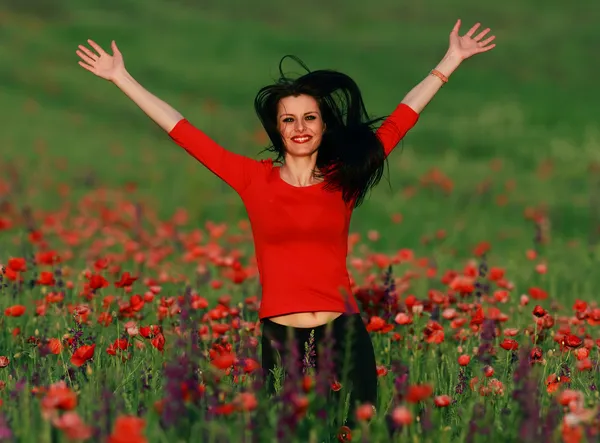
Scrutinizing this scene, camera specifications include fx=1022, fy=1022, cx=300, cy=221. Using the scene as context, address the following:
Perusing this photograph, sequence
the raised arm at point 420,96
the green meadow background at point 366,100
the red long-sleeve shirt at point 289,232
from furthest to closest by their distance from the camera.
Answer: the green meadow background at point 366,100 → the raised arm at point 420,96 → the red long-sleeve shirt at point 289,232

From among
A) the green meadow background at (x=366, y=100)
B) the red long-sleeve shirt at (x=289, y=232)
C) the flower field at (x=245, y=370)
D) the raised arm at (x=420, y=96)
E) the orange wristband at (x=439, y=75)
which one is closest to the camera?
the flower field at (x=245, y=370)

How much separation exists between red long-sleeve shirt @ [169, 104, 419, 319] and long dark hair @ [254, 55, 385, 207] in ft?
0.28

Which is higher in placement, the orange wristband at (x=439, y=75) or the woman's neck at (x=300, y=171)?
the orange wristband at (x=439, y=75)

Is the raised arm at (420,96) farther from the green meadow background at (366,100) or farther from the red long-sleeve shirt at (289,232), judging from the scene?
the green meadow background at (366,100)

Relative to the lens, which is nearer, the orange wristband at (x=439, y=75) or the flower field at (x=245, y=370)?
the flower field at (x=245, y=370)

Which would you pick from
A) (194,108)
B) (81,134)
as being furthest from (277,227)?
(194,108)

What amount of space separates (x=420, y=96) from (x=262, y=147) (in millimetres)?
12993

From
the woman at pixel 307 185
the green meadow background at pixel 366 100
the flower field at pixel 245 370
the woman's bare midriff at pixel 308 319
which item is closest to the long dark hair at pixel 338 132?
the woman at pixel 307 185

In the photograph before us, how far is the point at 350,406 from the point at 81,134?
15569 mm

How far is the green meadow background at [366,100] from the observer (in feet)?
40.8

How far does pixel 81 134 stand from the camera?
18766 millimetres

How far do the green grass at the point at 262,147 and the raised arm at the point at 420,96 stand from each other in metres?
1.04

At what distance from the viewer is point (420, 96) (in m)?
4.38

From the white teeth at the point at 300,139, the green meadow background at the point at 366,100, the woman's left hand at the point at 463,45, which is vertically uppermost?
the green meadow background at the point at 366,100
